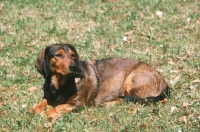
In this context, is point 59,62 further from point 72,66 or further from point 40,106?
point 40,106

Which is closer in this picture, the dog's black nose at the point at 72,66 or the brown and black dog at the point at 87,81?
the dog's black nose at the point at 72,66

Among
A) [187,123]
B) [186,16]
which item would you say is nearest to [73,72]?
[187,123]

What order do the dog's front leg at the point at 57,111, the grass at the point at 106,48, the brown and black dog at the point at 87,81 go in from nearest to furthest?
1. the grass at the point at 106,48
2. the dog's front leg at the point at 57,111
3. the brown and black dog at the point at 87,81

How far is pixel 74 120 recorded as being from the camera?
5527 millimetres

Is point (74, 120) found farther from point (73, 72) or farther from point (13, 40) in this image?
point (13, 40)

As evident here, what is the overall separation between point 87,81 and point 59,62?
83 cm

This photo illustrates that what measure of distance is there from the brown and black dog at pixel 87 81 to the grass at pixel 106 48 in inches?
9.4

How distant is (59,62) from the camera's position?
5637mm

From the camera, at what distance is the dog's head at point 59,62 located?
562cm

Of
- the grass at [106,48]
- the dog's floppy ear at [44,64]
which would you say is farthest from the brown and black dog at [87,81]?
the grass at [106,48]

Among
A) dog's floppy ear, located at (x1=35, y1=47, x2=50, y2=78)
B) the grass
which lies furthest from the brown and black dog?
the grass

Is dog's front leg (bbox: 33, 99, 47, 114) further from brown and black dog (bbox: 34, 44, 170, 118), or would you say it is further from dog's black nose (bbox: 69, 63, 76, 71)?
dog's black nose (bbox: 69, 63, 76, 71)

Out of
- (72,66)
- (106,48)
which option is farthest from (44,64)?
(106,48)

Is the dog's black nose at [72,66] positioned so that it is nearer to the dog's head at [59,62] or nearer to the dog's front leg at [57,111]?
the dog's head at [59,62]
